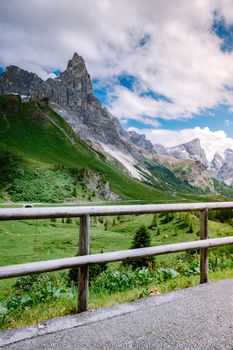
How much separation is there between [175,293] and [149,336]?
7.21 ft

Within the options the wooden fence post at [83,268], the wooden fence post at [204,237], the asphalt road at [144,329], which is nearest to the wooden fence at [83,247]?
the wooden fence post at [83,268]

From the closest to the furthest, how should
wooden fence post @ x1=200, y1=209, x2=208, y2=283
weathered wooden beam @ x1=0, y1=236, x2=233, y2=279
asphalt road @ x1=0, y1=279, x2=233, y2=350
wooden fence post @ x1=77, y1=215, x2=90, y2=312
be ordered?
asphalt road @ x1=0, y1=279, x2=233, y2=350
weathered wooden beam @ x1=0, y1=236, x2=233, y2=279
wooden fence post @ x1=77, y1=215, x2=90, y2=312
wooden fence post @ x1=200, y1=209, x2=208, y2=283

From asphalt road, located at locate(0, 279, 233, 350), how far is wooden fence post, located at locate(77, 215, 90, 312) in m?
0.22

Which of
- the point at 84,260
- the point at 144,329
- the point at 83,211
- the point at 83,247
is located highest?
the point at 83,211

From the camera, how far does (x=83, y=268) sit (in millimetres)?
6070

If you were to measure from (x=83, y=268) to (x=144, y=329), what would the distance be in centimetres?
143

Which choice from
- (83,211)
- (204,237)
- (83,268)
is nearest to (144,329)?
(83,268)

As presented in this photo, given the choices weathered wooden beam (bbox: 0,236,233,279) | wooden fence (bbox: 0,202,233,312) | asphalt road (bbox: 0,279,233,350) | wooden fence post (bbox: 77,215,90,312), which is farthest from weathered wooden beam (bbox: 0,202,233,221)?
asphalt road (bbox: 0,279,233,350)

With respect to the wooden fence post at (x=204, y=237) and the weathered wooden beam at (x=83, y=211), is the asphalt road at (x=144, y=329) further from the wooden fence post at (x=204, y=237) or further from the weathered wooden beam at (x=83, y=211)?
the weathered wooden beam at (x=83, y=211)

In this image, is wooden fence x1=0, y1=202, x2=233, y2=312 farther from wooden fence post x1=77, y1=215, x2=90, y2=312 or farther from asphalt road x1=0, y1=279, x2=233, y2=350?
asphalt road x1=0, y1=279, x2=233, y2=350

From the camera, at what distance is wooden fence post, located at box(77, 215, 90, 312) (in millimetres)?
6031

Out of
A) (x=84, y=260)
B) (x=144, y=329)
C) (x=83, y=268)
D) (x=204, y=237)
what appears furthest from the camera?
(x=204, y=237)

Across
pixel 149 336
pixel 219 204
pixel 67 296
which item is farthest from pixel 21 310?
pixel 219 204

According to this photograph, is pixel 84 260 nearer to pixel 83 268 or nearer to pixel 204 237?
pixel 83 268
